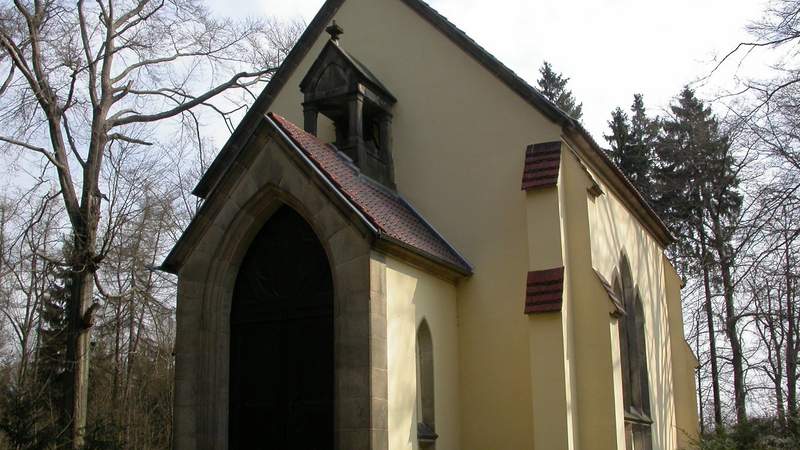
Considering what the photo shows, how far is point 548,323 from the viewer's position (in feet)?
41.4

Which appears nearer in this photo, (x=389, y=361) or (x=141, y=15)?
(x=389, y=361)

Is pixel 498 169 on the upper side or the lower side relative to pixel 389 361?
upper

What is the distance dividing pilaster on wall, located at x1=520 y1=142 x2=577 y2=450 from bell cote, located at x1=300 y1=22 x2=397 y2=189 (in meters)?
2.87

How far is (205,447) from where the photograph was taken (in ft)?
39.5

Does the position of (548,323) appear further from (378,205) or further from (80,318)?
(80,318)

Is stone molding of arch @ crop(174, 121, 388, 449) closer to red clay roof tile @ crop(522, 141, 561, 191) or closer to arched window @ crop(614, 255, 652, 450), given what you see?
red clay roof tile @ crop(522, 141, 561, 191)

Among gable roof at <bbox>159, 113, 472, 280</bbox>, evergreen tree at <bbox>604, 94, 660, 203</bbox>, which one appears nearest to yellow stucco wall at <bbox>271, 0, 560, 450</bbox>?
gable roof at <bbox>159, 113, 472, 280</bbox>

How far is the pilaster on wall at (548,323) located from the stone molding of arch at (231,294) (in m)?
2.63

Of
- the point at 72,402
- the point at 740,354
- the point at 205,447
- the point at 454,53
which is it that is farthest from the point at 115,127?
the point at 740,354

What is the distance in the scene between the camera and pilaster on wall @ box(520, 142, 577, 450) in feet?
40.4

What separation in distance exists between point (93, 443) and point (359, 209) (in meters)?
5.93

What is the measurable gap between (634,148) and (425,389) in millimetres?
29911

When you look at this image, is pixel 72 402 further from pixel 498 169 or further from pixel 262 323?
pixel 498 169

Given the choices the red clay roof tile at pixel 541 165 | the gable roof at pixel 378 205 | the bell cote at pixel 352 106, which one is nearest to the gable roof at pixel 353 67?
the bell cote at pixel 352 106
